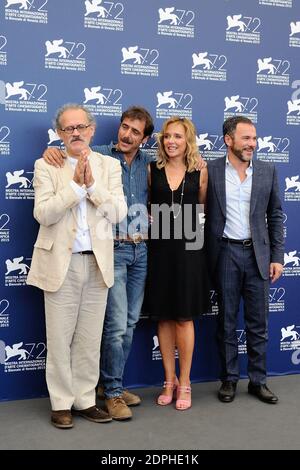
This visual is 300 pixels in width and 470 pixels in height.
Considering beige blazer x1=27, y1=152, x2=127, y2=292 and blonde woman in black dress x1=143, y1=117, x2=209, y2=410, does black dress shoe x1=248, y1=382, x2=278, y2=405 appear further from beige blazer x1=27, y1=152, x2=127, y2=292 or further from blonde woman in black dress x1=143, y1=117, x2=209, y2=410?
beige blazer x1=27, y1=152, x2=127, y2=292

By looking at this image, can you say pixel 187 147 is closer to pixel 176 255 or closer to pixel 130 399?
pixel 176 255

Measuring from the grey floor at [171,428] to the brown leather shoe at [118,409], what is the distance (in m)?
0.04

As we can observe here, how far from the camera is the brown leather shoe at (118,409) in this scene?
2.92 meters

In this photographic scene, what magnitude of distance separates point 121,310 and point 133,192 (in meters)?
0.67

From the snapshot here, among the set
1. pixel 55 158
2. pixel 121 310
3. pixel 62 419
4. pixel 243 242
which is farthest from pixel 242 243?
pixel 62 419

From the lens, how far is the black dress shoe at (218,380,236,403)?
3.25 metres

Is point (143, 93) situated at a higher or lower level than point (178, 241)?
higher

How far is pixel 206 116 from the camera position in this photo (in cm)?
358

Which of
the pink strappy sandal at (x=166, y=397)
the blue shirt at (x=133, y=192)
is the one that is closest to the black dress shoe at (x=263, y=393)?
the pink strappy sandal at (x=166, y=397)

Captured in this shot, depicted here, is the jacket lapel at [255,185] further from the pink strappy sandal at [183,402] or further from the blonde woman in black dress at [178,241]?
the pink strappy sandal at [183,402]

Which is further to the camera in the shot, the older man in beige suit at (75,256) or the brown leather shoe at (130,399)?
the brown leather shoe at (130,399)

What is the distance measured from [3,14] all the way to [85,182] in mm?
1226

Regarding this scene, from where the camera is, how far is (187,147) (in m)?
3.11
